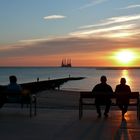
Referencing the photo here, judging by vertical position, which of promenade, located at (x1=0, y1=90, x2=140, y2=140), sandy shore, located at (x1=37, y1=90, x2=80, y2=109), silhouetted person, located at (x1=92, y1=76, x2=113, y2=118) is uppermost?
silhouetted person, located at (x1=92, y1=76, x2=113, y2=118)

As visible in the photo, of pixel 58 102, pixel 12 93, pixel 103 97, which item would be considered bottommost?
pixel 58 102

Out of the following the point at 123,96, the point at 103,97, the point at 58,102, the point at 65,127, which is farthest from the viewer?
the point at 58,102

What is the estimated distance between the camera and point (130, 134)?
9883 millimetres

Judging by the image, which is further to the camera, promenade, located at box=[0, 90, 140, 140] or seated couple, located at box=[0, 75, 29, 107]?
seated couple, located at box=[0, 75, 29, 107]

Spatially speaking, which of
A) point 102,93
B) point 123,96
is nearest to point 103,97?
point 102,93

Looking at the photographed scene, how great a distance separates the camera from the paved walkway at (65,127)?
31.4ft

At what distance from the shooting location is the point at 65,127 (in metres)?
10.8

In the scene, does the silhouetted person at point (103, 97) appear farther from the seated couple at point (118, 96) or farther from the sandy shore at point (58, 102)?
the sandy shore at point (58, 102)

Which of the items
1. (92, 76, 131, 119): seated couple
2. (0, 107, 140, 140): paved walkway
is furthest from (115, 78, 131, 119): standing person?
(0, 107, 140, 140): paved walkway

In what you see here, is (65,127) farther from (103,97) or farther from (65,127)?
(103,97)

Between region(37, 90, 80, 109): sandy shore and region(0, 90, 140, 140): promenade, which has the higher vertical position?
region(0, 90, 140, 140): promenade

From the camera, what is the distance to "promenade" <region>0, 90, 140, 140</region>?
9.57m

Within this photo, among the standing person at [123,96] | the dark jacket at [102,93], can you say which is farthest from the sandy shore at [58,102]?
the standing person at [123,96]

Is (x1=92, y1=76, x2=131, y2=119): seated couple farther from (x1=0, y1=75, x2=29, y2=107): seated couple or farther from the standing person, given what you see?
(x1=0, y1=75, x2=29, y2=107): seated couple
